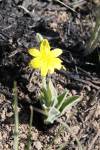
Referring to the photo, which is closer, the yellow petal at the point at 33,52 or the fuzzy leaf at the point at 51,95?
the yellow petal at the point at 33,52

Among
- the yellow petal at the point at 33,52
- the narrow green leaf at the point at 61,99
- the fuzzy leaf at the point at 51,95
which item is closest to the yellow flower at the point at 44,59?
the yellow petal at the point at 33,52

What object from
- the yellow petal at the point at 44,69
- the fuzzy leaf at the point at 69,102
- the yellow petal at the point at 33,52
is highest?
the yellow petal at the point at 33,52

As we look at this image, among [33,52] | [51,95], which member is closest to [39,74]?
[51,95]

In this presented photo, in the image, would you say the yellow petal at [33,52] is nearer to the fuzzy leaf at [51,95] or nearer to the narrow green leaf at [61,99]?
the fuzzy leaf at [51,95]

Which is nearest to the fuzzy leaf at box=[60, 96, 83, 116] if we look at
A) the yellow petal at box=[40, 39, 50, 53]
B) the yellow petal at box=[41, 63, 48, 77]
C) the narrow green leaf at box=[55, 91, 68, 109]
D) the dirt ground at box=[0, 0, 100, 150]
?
the narrow green leaf at box=[55, 91, 68, 109]

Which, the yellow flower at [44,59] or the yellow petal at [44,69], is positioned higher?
the yellow flower at [44,59]

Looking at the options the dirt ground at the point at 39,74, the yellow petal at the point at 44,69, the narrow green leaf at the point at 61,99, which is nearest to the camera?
the yellow petal at the point at 44,69

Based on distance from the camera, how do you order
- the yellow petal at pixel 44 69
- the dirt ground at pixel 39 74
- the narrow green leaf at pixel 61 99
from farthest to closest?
the dirt ground at pixel 39 74 < the narrow green leaf at pixel 61 99 < the yellow petal at pixel 44 69

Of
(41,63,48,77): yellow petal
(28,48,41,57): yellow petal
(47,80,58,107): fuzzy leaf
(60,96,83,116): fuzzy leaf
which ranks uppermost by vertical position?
(28,48,41,57): yellow petal

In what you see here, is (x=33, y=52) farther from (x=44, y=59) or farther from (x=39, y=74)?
(x=39, y=74)

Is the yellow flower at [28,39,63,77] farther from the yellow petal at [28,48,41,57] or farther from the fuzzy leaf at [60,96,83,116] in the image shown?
the fuzzy leaf at [60,96,83,116]
